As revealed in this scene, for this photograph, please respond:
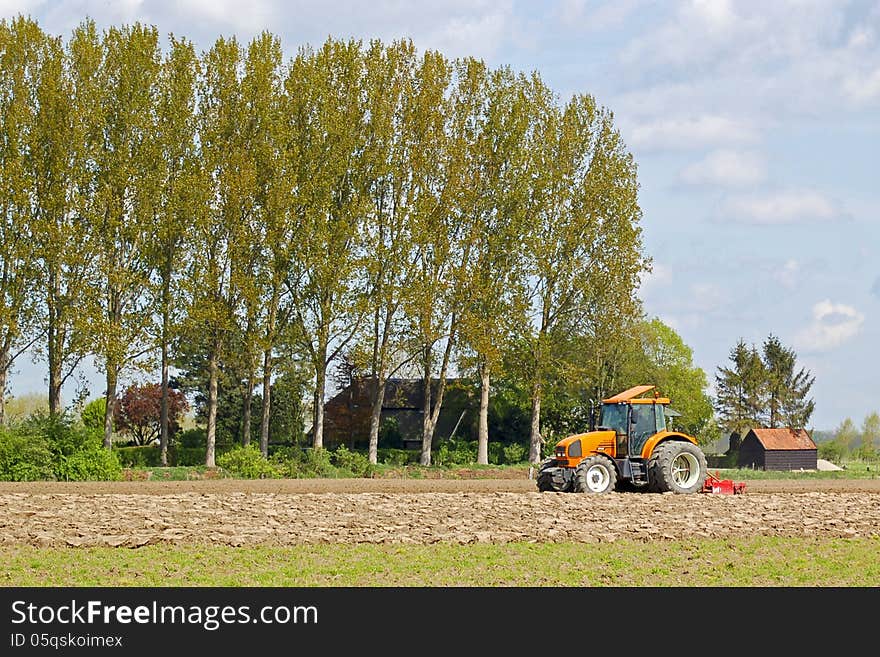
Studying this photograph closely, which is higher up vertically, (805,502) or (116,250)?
(116,250)

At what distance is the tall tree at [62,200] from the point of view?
140 ft

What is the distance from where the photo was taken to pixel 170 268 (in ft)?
147

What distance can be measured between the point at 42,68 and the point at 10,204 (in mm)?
5785

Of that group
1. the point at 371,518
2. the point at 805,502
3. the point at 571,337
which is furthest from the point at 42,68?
the point at 805,502

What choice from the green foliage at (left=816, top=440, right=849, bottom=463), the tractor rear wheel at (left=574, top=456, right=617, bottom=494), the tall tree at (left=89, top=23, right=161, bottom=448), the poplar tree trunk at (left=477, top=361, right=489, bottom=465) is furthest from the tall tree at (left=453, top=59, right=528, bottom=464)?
the green foliage at (left=816, top=440, right=849, bottom=463)

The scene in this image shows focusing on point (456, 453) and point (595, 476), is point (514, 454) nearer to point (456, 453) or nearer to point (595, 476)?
point (456, 453)

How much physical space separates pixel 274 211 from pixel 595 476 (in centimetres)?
2102

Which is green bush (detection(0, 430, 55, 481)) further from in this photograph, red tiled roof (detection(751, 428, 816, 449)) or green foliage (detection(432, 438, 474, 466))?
red tiled roof (detection(751, 428, 816, 449))

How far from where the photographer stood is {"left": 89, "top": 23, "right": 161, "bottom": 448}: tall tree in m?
43.2

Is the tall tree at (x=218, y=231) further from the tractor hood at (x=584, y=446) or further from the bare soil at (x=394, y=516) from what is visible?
the tractor hood at (x=584, y=446)

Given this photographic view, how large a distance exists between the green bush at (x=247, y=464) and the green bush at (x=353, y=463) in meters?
3.34

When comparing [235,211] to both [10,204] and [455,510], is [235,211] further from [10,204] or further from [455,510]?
[455,510]

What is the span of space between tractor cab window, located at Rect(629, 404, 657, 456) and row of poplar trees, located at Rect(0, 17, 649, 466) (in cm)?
1804

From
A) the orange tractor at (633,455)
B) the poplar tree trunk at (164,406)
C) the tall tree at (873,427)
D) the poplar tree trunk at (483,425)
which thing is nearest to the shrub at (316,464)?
the poplar tree trunk at (164,406)
